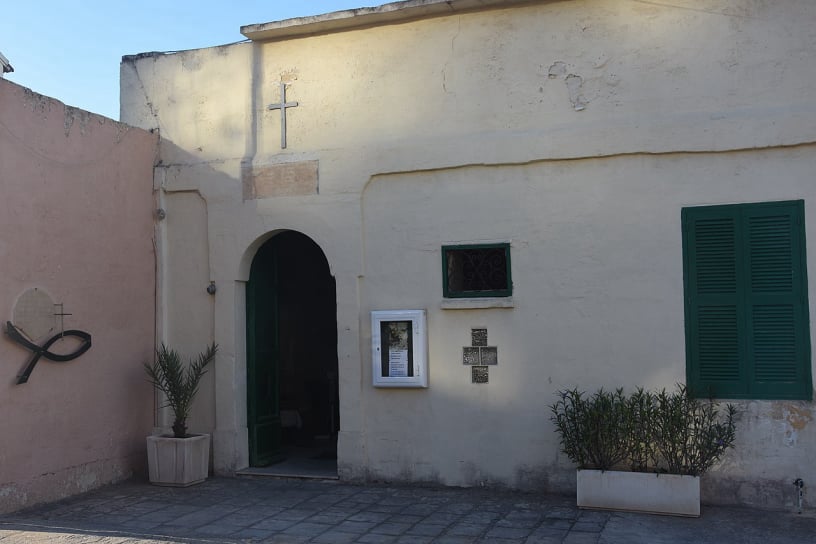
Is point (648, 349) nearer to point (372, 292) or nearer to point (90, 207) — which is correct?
point (372, 292)

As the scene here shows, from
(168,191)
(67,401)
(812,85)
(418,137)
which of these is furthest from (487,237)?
(67,401)

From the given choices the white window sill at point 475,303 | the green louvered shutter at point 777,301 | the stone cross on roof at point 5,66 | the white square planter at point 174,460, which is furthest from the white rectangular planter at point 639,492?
the stone cross on roof at point 5,66

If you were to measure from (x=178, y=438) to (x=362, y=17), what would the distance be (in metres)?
4.78

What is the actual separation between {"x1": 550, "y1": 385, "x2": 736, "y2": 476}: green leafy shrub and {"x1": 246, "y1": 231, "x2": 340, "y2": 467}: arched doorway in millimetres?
3598

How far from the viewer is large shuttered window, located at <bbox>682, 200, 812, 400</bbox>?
712cm

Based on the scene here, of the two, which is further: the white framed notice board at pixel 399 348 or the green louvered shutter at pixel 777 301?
the white framed notice board at pixel 399 348

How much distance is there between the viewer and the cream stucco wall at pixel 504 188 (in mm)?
Answer: 7348

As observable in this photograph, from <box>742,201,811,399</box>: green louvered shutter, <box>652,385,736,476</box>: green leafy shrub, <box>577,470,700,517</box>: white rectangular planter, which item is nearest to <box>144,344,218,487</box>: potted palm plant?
<box>577,470,700,517</box>: white rectangular planter

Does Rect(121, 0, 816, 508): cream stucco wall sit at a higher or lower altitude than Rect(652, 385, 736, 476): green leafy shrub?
higher

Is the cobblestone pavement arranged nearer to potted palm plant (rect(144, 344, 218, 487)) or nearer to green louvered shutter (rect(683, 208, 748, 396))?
potted palm plant (rect(144, 344, 218, 487))

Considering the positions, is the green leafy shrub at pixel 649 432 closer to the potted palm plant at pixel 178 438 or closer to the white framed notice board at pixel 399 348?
the white framed notice board at pixel 399 348

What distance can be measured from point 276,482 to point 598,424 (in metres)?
3.50

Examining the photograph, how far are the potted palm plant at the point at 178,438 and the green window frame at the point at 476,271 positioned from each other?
2.78 m

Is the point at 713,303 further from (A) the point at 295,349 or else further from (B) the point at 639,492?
(A) the point at 295,349
